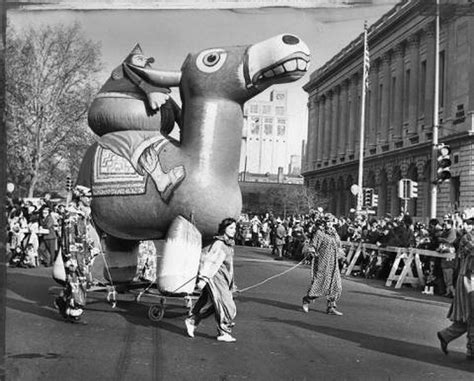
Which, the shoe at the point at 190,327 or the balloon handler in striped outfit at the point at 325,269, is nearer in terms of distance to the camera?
the shoe at the point at 190,327

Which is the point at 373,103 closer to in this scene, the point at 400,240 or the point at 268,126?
the point at 400,240

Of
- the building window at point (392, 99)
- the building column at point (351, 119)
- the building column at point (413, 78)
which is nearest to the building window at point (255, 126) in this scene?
the building column at point (351, 119)

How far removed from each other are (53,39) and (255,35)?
4.97 feet

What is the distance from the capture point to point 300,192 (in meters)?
26.0

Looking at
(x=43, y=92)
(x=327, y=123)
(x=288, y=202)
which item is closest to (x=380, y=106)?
(x=327, y=123)

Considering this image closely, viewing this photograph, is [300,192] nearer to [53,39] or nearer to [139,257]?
[139,257]

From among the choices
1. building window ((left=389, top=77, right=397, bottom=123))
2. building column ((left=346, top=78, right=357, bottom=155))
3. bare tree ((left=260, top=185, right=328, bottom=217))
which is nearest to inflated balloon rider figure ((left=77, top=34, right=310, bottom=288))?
building column ((left=346, top=78, right=357, bottom=155))

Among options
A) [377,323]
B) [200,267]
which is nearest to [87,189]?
[200,267]

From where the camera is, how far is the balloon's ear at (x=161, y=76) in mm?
7609

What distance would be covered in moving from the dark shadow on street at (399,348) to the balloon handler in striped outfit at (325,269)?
1498 millimetres

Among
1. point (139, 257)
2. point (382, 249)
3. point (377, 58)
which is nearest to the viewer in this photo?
point (139, 257)

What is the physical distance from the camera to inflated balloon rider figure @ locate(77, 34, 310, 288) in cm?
722

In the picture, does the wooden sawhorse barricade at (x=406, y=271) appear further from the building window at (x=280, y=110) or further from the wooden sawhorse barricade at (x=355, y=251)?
the building window at (x=280, y=110)

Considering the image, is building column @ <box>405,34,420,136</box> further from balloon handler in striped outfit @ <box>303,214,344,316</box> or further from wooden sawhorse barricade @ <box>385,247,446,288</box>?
balloon handler in striped outfit @ <box>303,214,344,316</box>
